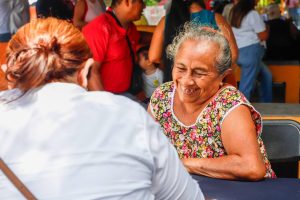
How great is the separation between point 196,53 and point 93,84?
1.10 m

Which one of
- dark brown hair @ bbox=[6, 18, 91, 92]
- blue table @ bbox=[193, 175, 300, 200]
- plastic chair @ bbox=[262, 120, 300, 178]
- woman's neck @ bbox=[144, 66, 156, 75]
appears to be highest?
dark brown hair @ bbox=[6, 18, 91, 92]

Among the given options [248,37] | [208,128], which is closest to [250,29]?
[248,37]

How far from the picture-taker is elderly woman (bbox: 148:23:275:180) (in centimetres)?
207

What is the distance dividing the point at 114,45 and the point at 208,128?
1.41 metres

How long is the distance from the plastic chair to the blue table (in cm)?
50

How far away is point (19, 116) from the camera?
1369mm

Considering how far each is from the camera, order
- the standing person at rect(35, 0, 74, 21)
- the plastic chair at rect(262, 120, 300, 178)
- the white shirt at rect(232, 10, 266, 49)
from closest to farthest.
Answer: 1. the plastic chair at rect(262, 120, 300, 178)
2. the standing person at rect(35, 0, 74, 21)
3. the white shirt at rect(232, 10, 266, 49)

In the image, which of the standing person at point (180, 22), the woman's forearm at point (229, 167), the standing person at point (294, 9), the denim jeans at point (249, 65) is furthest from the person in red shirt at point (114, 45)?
the standing person at point (294, 9)

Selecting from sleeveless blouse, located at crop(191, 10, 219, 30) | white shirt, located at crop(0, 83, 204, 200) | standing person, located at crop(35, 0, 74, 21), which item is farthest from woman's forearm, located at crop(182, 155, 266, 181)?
standing person, located at crop(35, 0, 74, 21)

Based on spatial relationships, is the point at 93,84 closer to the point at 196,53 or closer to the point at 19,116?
the point at 196,53

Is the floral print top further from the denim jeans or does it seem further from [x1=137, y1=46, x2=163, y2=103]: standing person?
the denim jeans

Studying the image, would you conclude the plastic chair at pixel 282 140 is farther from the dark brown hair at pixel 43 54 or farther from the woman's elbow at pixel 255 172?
the dark brown hair at pixel 43 54

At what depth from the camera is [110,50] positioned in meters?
3.41

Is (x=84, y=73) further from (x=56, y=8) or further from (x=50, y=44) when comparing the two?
(x=56, y=8)
